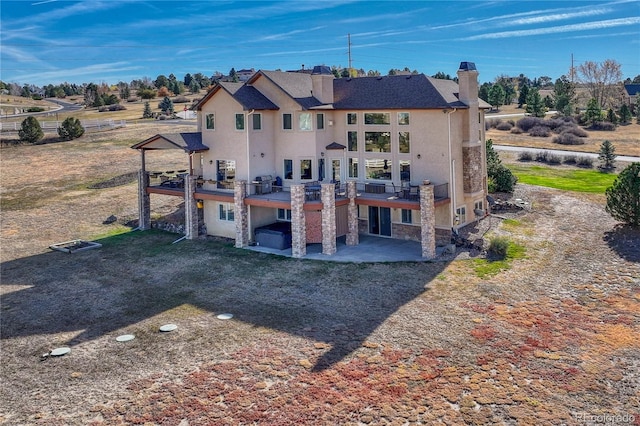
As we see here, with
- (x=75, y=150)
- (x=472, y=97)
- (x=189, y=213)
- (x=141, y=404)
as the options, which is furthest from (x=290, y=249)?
(x=75, y=150)

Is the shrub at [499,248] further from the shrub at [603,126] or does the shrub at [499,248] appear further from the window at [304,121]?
the shrub at [603,126]

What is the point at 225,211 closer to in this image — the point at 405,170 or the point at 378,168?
the point at 378,168

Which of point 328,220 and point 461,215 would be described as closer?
point 328,220

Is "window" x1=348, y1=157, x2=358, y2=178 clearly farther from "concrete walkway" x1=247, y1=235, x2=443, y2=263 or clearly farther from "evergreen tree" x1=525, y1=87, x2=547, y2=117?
"evergreen tree" x1=525, y1=87, x2=547, y2=117

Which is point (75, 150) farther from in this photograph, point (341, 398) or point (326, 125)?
point (341, 398)

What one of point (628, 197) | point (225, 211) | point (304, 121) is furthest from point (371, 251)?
point (628, 197)

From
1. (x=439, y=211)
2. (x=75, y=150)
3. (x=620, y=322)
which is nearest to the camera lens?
(x=620, y=322)

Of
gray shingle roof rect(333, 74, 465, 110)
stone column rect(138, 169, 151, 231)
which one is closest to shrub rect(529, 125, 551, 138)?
gray shingle roof rect(333, 74, 465, 110)
